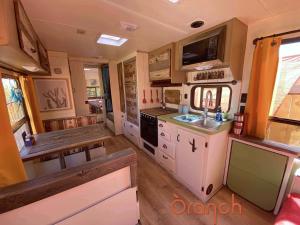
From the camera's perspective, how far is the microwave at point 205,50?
62.1 inches

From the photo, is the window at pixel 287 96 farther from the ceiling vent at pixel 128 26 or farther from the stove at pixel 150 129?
the ceiling vent at pixel 128 26

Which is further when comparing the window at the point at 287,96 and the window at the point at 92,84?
the window at the point at 92,84

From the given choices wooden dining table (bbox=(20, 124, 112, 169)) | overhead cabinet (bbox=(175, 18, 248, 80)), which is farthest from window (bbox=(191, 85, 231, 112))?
wooden dining table (bbox=(20, 124, 112, 169))

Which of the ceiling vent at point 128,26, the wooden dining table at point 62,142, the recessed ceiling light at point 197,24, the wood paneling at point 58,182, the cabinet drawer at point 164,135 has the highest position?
the recessed ceiling light at point 197,24

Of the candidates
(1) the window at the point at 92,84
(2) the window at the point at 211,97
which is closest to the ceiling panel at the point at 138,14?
(2) the window at the point at 211,97

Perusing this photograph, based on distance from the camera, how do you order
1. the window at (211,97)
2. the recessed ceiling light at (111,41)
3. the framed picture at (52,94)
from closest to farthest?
the window at (211,97)
the recessed ceiling light at (111,41)
the framed picture at (52,94)

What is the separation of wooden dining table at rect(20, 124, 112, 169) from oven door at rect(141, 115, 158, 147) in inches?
37.3

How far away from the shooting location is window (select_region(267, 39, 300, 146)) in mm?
1409

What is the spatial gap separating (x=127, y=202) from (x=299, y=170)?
5.64 feet

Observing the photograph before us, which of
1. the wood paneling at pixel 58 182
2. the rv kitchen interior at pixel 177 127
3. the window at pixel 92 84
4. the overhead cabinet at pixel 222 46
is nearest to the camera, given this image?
the wood paneling at pixel 58 182

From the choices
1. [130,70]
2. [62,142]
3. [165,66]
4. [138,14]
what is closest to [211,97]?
[165,66]

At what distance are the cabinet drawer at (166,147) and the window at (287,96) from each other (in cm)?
134

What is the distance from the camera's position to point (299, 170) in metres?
1.30

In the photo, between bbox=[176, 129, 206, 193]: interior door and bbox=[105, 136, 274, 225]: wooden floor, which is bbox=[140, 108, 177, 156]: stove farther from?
bbox=[176, 129, 206, 193]: interior door
